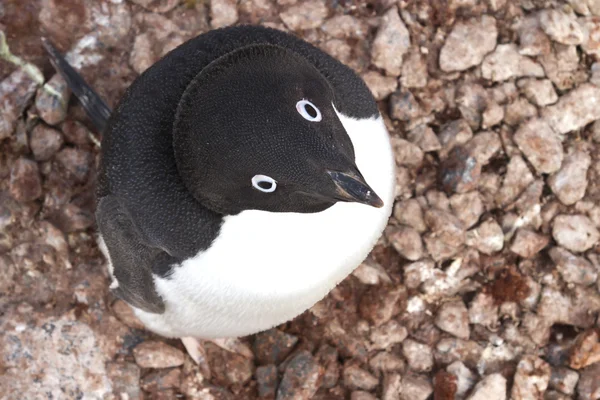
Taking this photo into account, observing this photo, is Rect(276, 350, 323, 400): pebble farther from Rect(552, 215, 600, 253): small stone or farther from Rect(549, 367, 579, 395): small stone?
Rect(552, 215, 600, 253): small stone

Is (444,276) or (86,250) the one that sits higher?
(86,250)

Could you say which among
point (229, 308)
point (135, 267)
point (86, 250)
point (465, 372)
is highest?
point (135, 267)

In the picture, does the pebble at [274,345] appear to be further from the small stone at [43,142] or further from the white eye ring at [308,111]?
the white eye ring at [308,111]

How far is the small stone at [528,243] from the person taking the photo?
2.17 meters

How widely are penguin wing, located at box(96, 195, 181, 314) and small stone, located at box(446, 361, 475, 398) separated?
860 millimetres

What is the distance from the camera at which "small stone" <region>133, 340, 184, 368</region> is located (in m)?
2.11

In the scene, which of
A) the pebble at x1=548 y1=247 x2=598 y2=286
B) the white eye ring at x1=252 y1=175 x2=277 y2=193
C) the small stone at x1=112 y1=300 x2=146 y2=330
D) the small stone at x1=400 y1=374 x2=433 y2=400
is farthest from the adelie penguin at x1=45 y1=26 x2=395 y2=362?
the pebble at x1=548 y1=247 x2=598 y2=286

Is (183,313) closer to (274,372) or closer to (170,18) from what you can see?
(274,372)

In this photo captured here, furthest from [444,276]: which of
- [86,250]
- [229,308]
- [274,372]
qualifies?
[86,250]

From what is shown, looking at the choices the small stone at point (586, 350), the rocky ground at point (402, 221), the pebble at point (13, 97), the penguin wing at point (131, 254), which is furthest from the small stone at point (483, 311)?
the pebble at point (13, 97)

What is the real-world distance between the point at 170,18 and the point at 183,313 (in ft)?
3.16

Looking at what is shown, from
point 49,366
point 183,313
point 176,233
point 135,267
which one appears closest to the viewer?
point 176,233

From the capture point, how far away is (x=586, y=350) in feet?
6.89

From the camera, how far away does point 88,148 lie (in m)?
2.25
